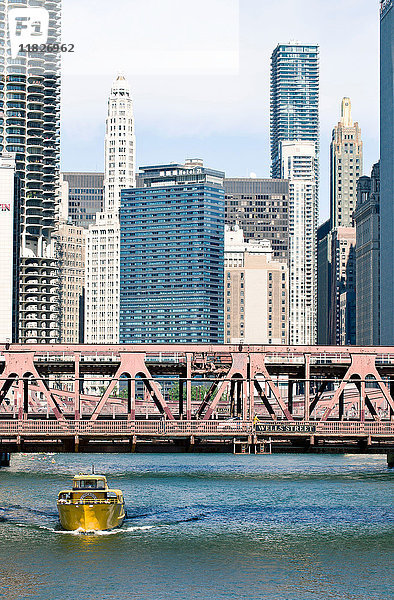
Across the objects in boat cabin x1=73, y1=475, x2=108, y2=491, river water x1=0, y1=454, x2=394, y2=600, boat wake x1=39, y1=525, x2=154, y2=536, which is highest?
boat cabin x1=73, y1=475, x2=108, y2=491

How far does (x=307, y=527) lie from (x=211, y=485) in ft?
106

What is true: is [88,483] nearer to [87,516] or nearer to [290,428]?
[87,516]

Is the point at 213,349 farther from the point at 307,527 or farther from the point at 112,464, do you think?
the point at 112,464

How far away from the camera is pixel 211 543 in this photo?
7669 centimetres

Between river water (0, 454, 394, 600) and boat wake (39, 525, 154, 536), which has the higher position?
A: boat wake (39, 525, 154, 536)

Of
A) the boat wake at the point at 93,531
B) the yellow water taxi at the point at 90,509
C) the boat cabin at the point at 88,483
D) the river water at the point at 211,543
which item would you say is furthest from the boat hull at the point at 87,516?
the boat cabin at the point at 88,483

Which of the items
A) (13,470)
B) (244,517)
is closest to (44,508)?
(244,517)

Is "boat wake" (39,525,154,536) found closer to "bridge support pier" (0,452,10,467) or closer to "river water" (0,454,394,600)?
"river water" (0,454,394,600)

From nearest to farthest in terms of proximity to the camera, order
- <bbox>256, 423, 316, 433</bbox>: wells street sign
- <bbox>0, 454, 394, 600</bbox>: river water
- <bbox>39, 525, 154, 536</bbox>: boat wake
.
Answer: <bbox>0, 454, 394, 600</bbox>: river water → <bbox>39, 525, 154, 536</bbox>: boat wake → <bbox>256, 423, 316, 433</bbox>: wells street sign

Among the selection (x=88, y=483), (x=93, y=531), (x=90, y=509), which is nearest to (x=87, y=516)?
(x=90, y=509)

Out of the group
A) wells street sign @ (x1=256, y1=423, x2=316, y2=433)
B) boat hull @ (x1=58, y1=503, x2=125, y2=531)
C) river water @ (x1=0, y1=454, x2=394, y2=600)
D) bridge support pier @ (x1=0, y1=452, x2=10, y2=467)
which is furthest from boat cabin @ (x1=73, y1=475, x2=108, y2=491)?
bridge support pier @ (x1=0, y1=452, x2=10, y2=467)

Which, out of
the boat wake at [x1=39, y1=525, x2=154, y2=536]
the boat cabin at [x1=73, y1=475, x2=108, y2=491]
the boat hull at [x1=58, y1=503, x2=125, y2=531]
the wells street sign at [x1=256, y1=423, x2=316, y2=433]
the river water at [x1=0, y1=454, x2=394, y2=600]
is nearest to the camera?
the river water at [x1=0, y1=454, x2=394, y2=600]

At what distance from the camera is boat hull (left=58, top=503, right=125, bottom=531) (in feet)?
265

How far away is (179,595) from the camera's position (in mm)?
62812
